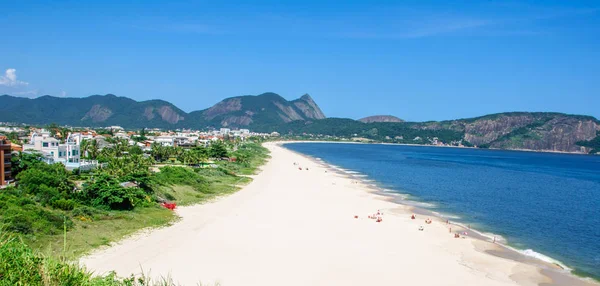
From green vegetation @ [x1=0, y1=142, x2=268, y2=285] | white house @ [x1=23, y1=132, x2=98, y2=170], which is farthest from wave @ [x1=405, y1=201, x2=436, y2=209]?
white house @ [x1=23, y1=132, x2=98, y2=170]

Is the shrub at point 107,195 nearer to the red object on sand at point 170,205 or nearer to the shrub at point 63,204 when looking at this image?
the shrub at point 63,204

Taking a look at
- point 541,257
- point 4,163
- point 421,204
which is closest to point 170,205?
point 4,163

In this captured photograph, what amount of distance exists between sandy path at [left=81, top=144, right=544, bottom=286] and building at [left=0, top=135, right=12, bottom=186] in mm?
13245

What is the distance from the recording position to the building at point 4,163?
104 ft

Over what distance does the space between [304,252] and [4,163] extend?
80.8 ft

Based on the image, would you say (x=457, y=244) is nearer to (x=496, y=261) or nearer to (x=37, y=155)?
(x=496, y=261)

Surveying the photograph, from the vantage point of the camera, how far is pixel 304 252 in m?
22.0

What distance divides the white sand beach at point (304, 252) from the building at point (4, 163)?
1304 cm

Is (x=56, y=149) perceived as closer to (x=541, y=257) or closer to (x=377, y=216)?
(x=377, y=216)

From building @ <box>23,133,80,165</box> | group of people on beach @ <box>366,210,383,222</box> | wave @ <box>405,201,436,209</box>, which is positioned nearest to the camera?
group of people on beach @ <box>366,210,383,222</box>

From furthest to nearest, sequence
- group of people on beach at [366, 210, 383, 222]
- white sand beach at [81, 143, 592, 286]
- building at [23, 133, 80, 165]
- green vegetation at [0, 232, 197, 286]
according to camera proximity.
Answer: building at [23, 133, 80, 165]
group of people on beach at [366, 210, 383, 222]
white sand beach at [81, 143, 592, 286]
green vegetation at [0, 232, 197, 286]

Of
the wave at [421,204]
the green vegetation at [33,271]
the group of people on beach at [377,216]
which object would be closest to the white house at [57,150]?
the group of people on beach at [377,216]

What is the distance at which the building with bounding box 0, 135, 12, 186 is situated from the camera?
3181 centimetres

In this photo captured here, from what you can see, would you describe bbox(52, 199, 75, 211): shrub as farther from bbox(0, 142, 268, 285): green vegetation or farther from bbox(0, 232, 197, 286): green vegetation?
bbox(0, 232, 197, 286): green vegetation
